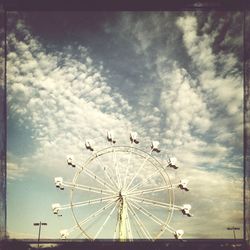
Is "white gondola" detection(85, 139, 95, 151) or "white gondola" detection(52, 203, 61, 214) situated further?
"white gondola" detection(85, 139, 95, 151)

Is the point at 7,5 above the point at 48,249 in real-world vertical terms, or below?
above

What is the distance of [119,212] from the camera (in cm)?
1452

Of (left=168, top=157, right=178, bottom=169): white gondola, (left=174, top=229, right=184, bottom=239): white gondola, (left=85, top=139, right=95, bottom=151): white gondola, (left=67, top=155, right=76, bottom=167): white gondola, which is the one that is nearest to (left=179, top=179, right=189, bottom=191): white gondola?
(left=168, top=157, right=178, bottom=169): white gondola

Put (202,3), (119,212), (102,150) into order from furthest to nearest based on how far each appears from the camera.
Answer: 1. (102,150)
2. (119,212)
3. (202,3)

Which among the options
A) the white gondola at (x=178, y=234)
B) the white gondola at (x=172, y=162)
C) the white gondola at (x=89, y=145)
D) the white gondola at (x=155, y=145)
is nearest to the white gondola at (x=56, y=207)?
the white gondola at (x=89, y=145)

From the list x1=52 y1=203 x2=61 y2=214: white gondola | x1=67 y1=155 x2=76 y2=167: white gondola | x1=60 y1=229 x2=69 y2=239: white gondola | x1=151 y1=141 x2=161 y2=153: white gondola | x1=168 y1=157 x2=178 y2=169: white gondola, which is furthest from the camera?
x1=151 y1=141 x2=161 y2=153: white gondola

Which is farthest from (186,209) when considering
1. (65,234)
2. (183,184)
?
(65,234)

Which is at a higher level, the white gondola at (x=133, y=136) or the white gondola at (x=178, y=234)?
the white gondola at (x=133, y=136)

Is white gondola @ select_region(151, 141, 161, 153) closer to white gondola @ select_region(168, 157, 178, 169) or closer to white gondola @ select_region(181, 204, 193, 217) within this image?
white gondola @ select_region(168, 157, 178, 169)

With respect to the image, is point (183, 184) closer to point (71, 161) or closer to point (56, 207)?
point (71, 161)

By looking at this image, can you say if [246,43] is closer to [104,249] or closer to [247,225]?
[247,225]

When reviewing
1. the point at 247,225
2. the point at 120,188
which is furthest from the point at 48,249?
the point at 247,225

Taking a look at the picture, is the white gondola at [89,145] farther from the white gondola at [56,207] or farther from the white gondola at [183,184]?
the white gondola at [183,184]

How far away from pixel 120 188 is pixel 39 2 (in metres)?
A: 6.78
